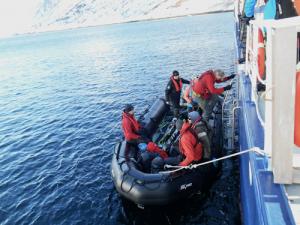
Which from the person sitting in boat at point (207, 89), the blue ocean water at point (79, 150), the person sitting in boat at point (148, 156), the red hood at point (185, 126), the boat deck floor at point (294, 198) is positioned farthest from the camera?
the person sitting in boat at point (207, 89)

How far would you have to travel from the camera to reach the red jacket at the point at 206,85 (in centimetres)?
1056

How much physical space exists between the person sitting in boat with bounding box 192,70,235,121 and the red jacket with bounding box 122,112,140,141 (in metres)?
2.39

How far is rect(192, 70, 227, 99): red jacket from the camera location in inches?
416

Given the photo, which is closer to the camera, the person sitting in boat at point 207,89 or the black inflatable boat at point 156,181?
the black inflatable boat at point 156,181

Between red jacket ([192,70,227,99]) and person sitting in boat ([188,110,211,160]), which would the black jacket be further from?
person sitting in boat ([188,110,211,160])

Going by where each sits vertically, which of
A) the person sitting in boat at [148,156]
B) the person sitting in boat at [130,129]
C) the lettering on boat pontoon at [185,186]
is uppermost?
the person sitting in boat at [130,129]

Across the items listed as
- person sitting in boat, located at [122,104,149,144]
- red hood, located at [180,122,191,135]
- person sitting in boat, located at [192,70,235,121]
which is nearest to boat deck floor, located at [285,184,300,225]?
red hood, located at [180,122,191,135]

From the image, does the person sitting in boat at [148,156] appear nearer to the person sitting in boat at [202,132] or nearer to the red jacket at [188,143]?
the red jacket at [188,143]

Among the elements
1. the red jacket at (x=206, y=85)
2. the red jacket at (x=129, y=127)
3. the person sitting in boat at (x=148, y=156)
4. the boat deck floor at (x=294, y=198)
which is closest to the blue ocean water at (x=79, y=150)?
the person sitting in boat at (x=148, y=156)

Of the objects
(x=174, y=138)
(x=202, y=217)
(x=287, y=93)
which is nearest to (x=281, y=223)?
(x=287, y=93)

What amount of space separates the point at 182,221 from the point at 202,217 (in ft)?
1.77

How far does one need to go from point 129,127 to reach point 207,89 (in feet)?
9.90

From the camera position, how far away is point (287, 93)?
2.62 m

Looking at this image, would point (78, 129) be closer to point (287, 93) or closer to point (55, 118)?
point (55, 118)
